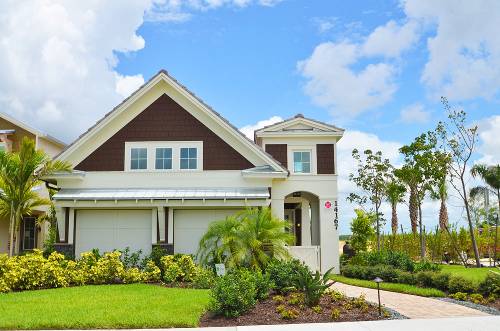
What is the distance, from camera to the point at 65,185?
2095cm

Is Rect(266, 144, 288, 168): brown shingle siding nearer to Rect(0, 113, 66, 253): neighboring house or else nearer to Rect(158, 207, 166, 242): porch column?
Rect(158, 207, 166, 242): porch column

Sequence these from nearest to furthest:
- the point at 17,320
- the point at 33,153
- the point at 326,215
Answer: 1. the point at 17,320
2. the point at 33,153
3. the point at 326,215

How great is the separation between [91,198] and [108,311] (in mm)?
8754

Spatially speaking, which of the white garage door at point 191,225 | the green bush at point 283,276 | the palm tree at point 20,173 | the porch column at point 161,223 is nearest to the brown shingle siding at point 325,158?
the white garage door at point 191,225

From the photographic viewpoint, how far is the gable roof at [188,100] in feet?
67.9

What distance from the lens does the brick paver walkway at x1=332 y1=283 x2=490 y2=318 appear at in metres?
11.8

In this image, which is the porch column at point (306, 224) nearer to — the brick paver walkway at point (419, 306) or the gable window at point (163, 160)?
the gable window at point (163, 160)

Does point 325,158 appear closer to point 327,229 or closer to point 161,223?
point 327,229

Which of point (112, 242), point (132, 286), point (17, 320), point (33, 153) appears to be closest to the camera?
point (17, 320)

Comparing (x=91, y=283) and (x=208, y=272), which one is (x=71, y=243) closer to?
(x=91, y=283)

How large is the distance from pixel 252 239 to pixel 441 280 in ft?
18.7

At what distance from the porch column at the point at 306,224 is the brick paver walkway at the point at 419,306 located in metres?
9.11

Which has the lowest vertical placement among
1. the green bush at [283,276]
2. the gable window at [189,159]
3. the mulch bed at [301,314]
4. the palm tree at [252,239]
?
the mulch bed at [301,314]

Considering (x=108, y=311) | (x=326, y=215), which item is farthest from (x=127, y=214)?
(x=108, y=311)
